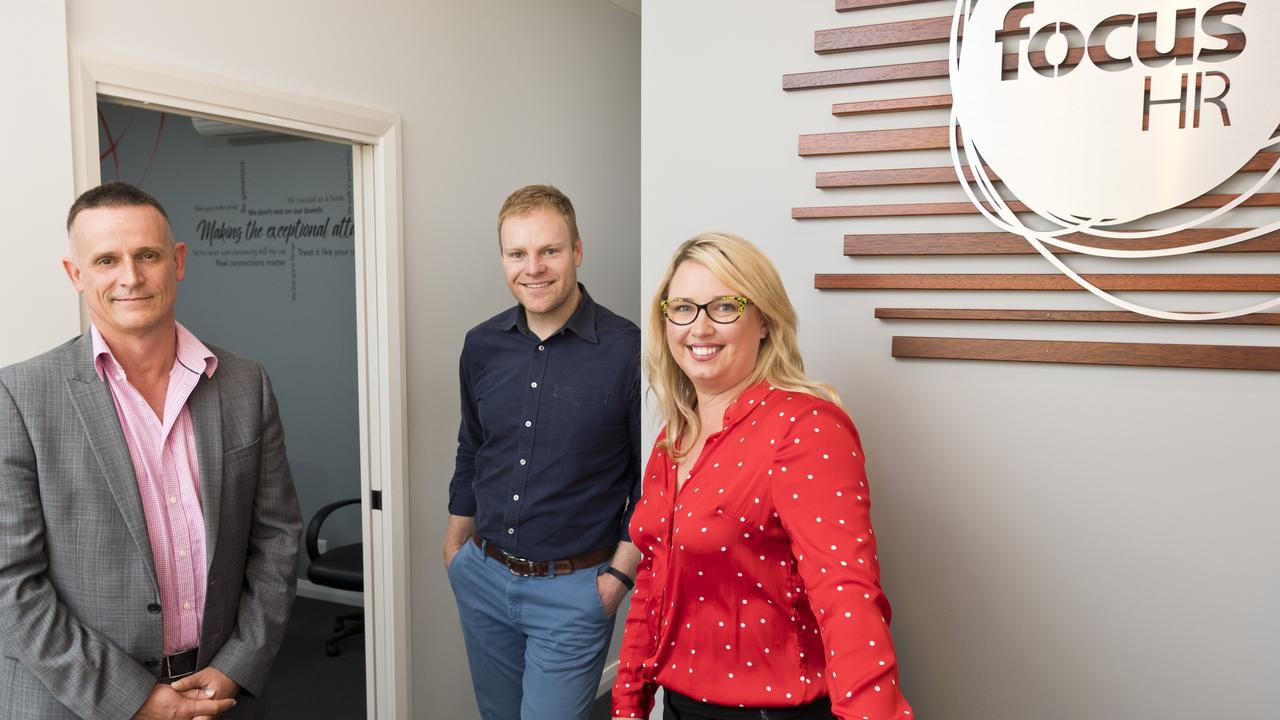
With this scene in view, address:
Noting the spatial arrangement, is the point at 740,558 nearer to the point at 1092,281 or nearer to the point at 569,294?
the point at 1092,281

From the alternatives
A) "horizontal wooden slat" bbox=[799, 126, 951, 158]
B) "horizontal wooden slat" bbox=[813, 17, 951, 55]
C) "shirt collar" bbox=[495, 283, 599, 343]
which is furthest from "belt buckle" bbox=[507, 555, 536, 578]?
"horizontal wooden slat" bbox=[813, 17, 951, 55]

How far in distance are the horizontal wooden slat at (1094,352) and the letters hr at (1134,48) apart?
1.40 ft

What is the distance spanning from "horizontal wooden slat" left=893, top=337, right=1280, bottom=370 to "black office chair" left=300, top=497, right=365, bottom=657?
3.14 meters

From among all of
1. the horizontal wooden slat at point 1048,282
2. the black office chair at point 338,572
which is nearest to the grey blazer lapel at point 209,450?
the horizontal wooden slat at point 1048,282

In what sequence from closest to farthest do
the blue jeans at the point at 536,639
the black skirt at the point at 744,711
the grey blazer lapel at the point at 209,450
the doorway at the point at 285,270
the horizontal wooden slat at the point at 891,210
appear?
the black skirt at the point at 744,711 → the grey blazer lapel at the point at 209,450 → the horizontal wooden slat at the point at 891,210 → the blue jeans at the point at 536,639 → the doorway at the point at 285,270

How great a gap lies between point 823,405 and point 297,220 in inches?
177

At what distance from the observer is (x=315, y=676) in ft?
14.2

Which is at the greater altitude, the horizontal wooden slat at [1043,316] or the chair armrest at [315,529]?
the horizontal wooden slat at [1043,316]

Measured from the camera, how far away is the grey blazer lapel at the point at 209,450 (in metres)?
1.85

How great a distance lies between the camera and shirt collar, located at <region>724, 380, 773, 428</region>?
5.16 ft

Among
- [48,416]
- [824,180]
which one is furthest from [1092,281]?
[48,416]

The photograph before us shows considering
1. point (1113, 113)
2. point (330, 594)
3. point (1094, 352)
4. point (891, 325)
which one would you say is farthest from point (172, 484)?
point (330, 594)

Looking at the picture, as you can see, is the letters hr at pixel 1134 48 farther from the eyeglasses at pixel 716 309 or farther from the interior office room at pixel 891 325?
the eyeglasses at pixel 716 309

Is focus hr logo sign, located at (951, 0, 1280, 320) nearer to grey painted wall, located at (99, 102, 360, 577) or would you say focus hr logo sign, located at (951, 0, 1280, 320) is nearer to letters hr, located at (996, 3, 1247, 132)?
letters hr, located at (996, 3, 1247, 132)
